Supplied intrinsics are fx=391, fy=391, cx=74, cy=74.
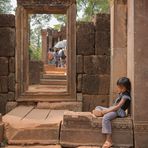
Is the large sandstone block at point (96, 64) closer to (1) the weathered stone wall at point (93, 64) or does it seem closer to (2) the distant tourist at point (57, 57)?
(1) the weathered stone wall at point (93, 64)

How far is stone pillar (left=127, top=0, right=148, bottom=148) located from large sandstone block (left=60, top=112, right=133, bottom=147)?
0.55 feet

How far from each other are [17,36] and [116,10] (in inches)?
124

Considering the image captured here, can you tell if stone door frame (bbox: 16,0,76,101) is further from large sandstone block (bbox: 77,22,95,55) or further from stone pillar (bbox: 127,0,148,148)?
stone pillar (bbox: 127,0,148,148)

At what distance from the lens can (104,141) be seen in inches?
259

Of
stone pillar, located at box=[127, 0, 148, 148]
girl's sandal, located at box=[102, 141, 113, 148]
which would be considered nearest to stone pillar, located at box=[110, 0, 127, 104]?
stone pillar, located at box=[127, 0, 148, 148]

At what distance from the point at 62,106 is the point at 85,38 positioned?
1.91 metres

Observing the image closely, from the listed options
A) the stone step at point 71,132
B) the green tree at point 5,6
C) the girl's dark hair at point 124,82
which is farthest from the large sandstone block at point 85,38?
the green tree at point 5,6

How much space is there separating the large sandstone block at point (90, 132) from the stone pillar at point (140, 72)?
168mm

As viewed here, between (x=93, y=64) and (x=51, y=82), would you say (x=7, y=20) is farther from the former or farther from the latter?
(x=51, y=82)

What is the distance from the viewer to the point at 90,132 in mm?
6602

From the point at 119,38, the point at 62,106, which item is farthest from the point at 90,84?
the point at 119,38

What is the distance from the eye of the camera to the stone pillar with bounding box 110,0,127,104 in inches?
328

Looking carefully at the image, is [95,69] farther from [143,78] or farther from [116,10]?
[143,78]

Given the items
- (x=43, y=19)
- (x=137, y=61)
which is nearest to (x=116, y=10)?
(x=137, y=61)
